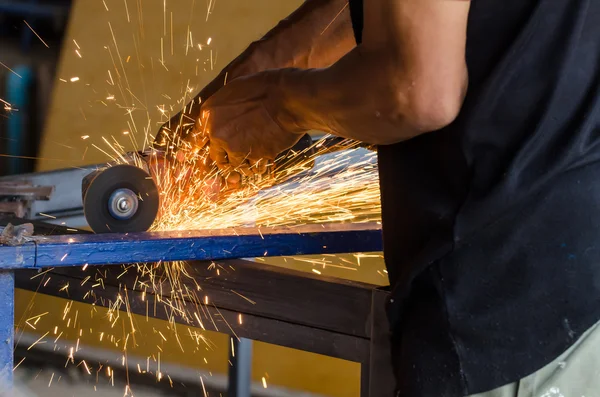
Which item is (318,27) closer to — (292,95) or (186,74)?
(292,95)

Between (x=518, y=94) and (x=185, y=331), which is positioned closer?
(x=518, y=94)

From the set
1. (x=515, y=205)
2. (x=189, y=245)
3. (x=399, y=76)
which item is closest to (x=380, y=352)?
(x=189, y=245)

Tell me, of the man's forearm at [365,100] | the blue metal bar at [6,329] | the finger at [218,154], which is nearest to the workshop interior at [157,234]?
the blue metal bar at [6,329]

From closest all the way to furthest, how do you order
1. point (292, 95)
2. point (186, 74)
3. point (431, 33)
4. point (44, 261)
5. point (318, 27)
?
point (431, 33) < point (292, 95) < point (44, 261) < point (318, 27) < point (186, 74)

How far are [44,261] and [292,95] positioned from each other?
1.71 feet

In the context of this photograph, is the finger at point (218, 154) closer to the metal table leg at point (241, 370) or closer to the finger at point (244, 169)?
the finger at point (244, 169)

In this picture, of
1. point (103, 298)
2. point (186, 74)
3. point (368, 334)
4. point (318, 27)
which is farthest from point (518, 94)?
point (186, 74)

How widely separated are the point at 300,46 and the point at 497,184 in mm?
825

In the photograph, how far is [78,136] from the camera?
12.1 feet

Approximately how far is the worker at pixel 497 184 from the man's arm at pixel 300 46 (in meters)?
0.63

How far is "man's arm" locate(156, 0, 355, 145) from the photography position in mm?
1554

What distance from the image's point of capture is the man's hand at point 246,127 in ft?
3.84

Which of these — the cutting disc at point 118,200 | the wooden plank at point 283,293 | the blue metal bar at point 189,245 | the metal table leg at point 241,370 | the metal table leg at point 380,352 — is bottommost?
the metal table leg at point 241,370

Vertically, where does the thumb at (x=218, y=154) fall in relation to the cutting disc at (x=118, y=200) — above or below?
above
